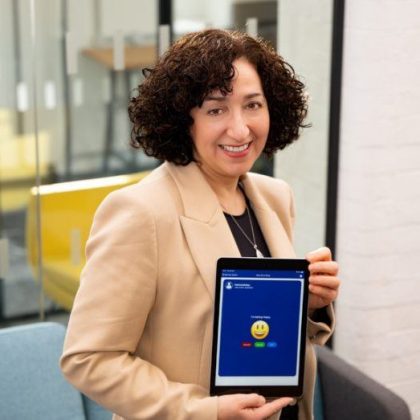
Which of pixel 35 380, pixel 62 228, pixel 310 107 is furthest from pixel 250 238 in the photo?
pixel 310 107

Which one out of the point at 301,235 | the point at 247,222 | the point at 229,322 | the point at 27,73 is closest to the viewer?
the point at 229,322

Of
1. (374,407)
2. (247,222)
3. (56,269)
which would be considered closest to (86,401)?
(56,269)

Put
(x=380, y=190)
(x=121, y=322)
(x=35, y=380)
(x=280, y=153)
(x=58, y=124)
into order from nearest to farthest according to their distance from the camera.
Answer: (x=121, y=322) < (x=35, y=380) < (x=58, y=124) < (x=380, y=190) < (x=280, y=153)

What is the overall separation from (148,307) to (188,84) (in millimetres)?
396

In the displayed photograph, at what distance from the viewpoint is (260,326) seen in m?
1.72

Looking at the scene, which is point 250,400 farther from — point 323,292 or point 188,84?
point 188,84

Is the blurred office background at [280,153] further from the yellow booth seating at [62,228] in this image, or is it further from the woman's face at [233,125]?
the woman's face at [233,125]

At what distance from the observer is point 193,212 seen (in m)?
1.71

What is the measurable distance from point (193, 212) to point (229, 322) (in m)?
0.21

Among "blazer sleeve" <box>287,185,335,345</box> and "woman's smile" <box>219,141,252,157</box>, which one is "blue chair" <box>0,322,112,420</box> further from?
"woman's smile" <box>219,141,252,157</box>

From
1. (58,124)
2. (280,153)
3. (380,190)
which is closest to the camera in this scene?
(58,124)

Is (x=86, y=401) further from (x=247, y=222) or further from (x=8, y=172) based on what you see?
(x=247, y=222)

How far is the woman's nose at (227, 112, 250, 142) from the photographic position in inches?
66.6

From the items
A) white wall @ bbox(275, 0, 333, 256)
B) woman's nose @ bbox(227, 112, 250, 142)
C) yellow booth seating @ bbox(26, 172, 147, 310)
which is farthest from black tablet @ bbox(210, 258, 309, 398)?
white wall @ bbox(275, 0, 333, 256)
